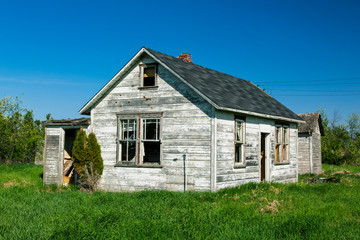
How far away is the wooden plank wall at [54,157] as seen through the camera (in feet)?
55.1

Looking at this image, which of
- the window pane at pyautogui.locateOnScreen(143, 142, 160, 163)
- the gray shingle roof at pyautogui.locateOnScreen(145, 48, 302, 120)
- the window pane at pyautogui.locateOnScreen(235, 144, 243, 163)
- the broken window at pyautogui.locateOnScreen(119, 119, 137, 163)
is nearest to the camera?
the gray shingle roof at pyautogui.locateOnScreen(145, 48, 302, 120)

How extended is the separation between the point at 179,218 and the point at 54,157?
404 inches

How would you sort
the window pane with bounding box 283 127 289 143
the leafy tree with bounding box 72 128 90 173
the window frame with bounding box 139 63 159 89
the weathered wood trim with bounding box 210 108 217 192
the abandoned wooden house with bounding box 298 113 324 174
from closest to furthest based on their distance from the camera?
1. the weathered wood trim with bounding box 210 108 217 192
2. the window frame with bounding box 139 63 159 89
3. the leafy tree with bounding box 72 128 90 173
4. the window pane with bounding box 283 127 289 143
5. the abandoned wooden house with bounding box 298 113 324 174

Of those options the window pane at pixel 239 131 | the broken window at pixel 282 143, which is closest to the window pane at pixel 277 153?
the broken window at pixel 282 143

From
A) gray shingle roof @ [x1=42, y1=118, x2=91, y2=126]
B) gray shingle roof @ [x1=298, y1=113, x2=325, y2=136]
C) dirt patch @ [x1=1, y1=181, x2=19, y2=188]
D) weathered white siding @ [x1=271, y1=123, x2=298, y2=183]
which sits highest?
gray shingle roof @ [x1=298, y1=113, x2=325, y2=136]

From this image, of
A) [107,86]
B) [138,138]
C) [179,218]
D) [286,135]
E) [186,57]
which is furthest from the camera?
[186,57]

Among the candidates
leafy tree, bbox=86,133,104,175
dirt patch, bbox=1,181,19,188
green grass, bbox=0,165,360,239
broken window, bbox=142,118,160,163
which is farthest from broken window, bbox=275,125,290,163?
dirt patch, bbox=1,181,19,188

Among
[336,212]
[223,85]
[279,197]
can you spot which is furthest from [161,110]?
[336,212]

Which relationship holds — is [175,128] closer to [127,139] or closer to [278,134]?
[127,139]

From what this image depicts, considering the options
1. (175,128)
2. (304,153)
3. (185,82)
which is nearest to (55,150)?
(175,128)

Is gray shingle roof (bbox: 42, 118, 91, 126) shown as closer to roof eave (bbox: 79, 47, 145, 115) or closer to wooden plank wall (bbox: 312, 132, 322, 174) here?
roof eave (bbox: 79, 47, 145, 115)

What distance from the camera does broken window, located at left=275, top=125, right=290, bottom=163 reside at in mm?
18312

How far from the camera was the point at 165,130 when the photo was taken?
46.5 ft

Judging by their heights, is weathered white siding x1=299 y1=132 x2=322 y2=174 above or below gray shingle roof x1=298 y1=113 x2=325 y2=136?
below
